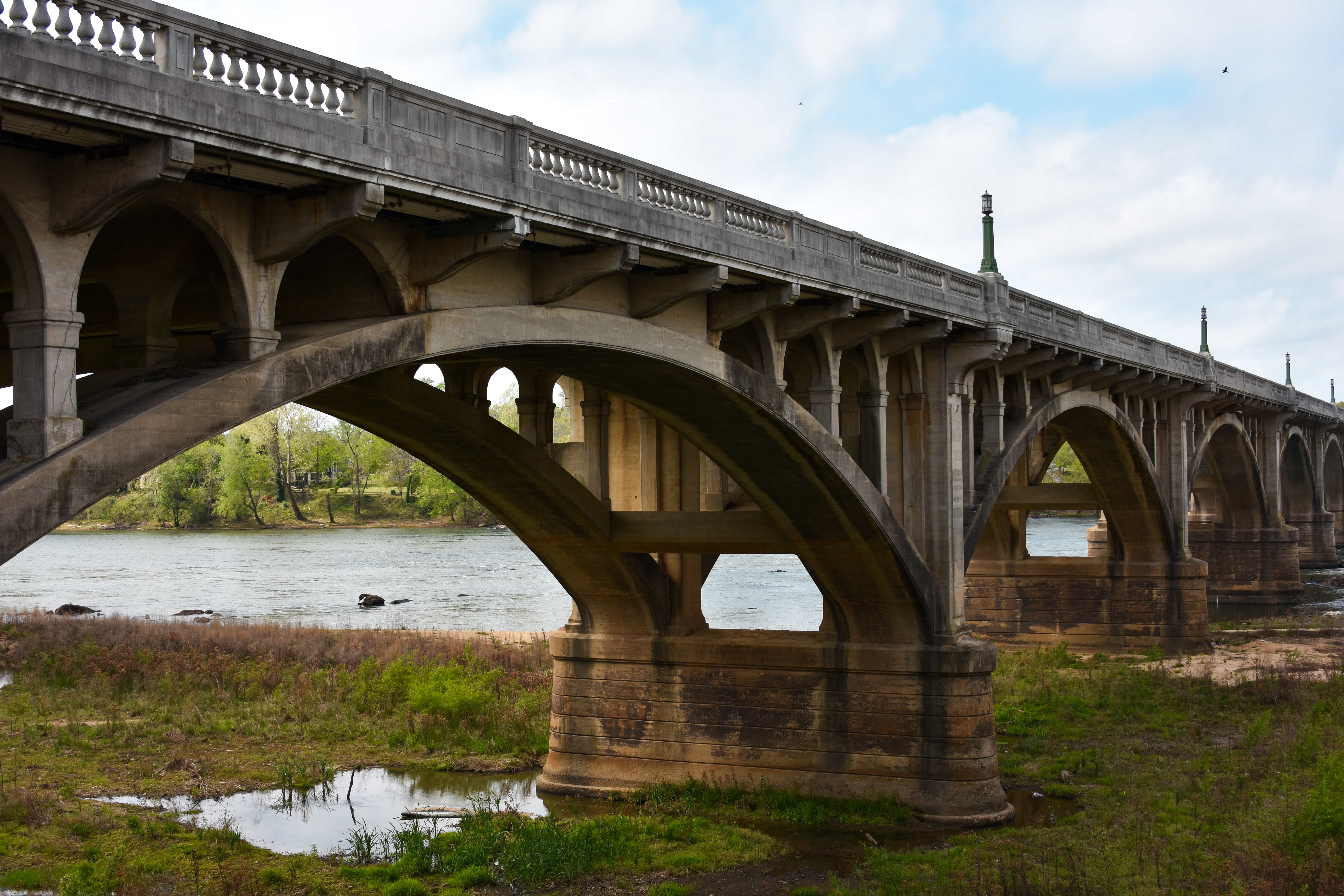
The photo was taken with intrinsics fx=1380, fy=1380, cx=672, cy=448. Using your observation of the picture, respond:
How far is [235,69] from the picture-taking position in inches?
397

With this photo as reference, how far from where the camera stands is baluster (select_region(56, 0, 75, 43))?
8758 millimetres

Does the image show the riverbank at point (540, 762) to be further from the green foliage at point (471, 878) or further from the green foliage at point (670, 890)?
the green foliage at point (471, 878)

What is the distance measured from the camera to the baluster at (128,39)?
917 cm

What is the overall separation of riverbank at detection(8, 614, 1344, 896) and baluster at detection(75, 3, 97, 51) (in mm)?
10357

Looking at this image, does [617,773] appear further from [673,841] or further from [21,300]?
[21,300]

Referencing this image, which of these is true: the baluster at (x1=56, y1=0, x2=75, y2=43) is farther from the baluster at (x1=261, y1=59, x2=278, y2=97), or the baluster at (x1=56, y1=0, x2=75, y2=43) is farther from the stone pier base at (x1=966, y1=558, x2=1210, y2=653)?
the stone pier base at (x1=966, y1=558, x2=1210, y2=653)

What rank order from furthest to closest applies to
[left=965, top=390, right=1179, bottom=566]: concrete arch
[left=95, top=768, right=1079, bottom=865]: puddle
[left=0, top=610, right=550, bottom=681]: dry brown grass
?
[left=0, top=610, right=550, bottom=681]: dry brown grass, [left=965, top=390, right=1179, bottom=566]: concrete arch, [left=95, top=768, right=1079, bottom=865]: puddle

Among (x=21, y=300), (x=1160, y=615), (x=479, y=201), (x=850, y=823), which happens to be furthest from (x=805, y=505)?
(x=1160, y=615)

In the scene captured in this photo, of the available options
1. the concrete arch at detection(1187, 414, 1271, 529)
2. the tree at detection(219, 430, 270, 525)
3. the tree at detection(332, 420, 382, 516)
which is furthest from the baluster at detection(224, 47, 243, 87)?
the tree at detection(332, 420, 382, 516)

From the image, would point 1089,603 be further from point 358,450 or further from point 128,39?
point 358,450

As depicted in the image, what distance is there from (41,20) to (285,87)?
2.10 meters

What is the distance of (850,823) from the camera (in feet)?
69.4

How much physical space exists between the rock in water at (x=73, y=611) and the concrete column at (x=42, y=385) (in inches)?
1620

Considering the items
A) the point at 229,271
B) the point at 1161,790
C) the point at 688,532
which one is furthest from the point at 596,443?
the point at 229,271
